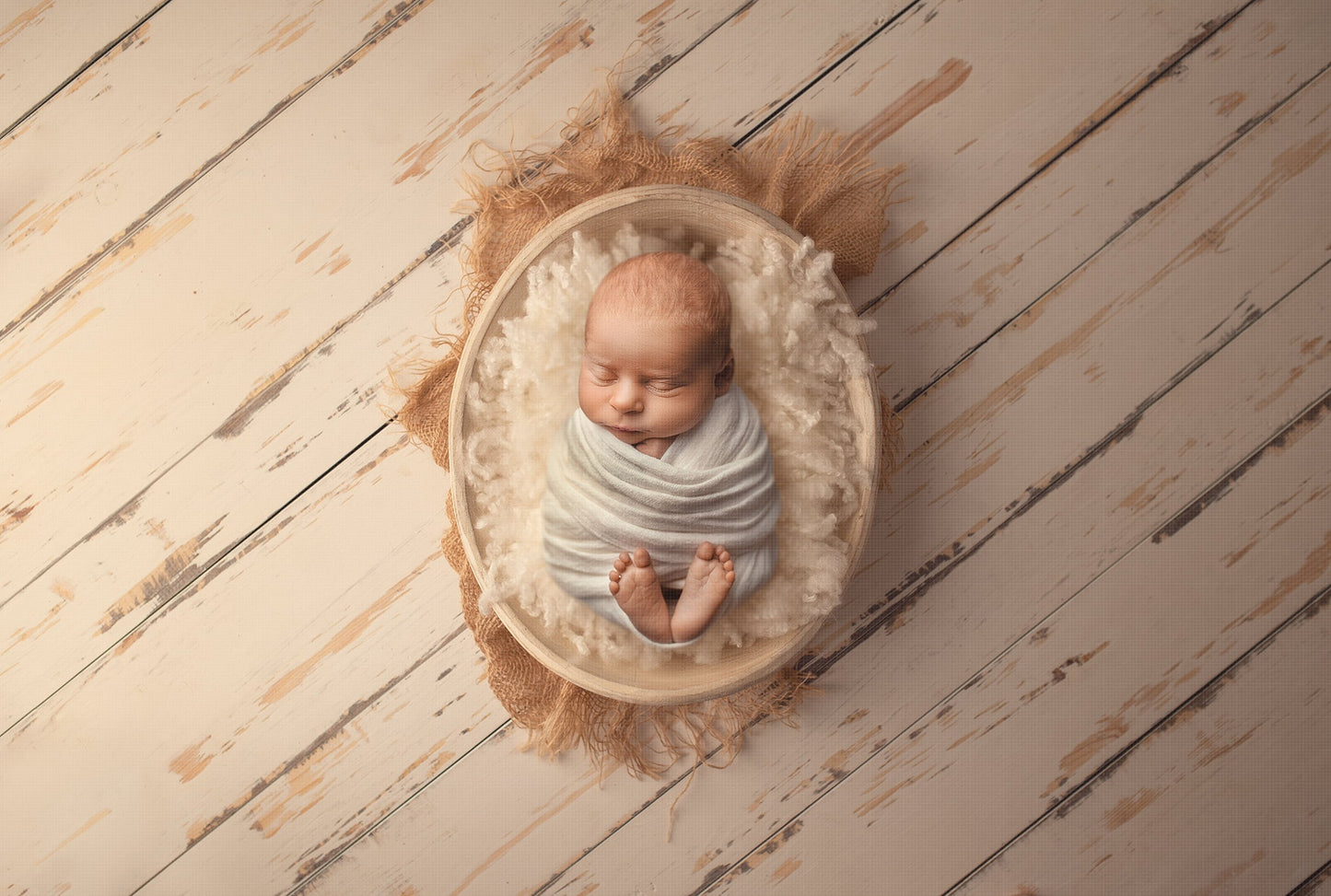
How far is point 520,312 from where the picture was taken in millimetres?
864

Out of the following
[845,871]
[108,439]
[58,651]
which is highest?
[108,439]

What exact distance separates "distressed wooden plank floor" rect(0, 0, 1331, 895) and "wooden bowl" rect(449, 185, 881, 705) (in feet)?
Answer: 0.52

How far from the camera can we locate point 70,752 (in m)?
1.04

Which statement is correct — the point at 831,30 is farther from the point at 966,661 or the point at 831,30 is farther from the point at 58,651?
the point at 58,651

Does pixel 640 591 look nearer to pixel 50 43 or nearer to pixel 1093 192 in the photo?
pixel 1093 192

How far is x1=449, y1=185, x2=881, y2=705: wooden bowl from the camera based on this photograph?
2.76 ft

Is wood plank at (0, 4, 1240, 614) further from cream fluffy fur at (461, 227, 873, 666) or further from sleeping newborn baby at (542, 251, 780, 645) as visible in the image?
sleeping newborn baby at (542, 251, 780, 645)

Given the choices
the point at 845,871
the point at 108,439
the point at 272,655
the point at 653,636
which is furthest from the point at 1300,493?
the point at 108,439

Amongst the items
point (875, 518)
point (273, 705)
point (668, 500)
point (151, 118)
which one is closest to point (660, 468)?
point (668, 500)

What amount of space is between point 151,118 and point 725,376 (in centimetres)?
84

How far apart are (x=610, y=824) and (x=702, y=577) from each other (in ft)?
1.56

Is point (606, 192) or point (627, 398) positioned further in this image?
point (606, 192)

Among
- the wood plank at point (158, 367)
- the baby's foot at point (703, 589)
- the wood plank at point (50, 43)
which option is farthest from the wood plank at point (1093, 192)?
the wood plank at point (50, 43)

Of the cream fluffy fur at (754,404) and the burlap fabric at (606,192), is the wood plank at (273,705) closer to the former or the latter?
the burlap fabric at (606,192)
